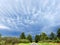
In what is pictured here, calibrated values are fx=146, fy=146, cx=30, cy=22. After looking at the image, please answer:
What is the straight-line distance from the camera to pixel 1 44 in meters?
20.2

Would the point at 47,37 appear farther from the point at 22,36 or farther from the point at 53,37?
the point at 22,36

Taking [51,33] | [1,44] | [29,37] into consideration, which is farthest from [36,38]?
[1,44]

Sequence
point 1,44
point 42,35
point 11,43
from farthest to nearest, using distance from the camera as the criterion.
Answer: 1. point 42,35
2. point 11,43
3. point 1,44

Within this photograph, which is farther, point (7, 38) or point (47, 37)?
point (47, 37)

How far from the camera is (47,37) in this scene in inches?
1363

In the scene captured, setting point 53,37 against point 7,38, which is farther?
point 53,37

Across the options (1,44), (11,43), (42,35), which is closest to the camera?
(1,44)

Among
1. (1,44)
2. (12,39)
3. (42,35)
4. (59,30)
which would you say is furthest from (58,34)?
(1,44)

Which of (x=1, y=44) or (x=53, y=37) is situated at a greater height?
(x=53, y=37)

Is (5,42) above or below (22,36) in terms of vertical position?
below

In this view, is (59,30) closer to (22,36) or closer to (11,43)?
(22,36)

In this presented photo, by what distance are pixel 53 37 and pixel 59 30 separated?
254 centimetres

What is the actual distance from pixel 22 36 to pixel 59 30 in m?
9.29

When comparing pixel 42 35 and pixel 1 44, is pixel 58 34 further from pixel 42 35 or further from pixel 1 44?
pixel 1 44
